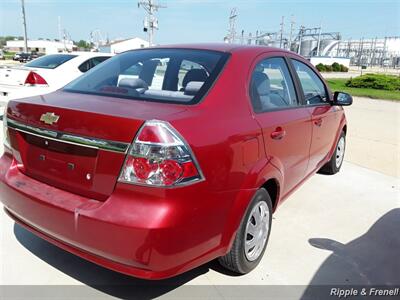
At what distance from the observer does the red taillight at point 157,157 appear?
1938 millimetres

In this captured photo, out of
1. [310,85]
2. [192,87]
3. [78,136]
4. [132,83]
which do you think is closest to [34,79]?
[132,83]

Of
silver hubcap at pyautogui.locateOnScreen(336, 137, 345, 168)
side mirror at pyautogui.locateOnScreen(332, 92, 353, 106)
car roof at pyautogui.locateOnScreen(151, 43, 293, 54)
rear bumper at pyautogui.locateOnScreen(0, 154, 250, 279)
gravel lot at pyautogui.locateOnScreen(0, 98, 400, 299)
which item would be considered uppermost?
car roof at pyautogui.locateOnScreen(151, 43, 293, 54)

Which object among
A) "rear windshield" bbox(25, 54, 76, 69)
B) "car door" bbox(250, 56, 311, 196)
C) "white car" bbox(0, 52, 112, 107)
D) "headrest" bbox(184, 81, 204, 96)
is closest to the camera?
"headrest" bbox(184, 81, 204, 96)

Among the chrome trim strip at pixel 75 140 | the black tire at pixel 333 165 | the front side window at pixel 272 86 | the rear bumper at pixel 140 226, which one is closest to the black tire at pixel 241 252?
the rear bumper at pixel 140 226

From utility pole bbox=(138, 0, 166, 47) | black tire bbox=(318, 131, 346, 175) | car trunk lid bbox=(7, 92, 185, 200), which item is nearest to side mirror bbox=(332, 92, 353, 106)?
black tire bbox=(318, 131, 346, 175)

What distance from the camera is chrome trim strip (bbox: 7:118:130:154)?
200 centimetres

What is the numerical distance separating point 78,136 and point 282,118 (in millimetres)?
1604

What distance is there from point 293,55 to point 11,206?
2870 millimetres

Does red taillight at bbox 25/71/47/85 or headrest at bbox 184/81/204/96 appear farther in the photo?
red taillight at bbox 25/71/47/85

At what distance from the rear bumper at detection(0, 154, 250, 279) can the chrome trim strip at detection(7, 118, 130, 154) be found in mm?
224

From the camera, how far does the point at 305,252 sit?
3.15 meters

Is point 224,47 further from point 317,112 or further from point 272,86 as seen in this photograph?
point 317,112

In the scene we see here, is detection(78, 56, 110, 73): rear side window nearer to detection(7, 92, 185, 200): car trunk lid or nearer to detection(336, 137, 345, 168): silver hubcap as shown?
detection(336, 137, 345, 168): silver hubcap

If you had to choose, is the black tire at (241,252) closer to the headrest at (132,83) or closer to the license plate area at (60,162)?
the license plate area at (60,162)
